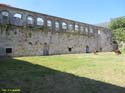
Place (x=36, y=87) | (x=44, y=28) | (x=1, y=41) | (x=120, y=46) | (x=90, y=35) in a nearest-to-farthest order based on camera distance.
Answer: (x=36, y=87), (x=1, y=41), (x=44, y=28), (x=90, y=35), (x=120, y=46)

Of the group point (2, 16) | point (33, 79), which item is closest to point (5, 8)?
point (2, 16)

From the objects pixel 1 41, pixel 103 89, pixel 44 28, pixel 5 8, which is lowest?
pixel 103 89

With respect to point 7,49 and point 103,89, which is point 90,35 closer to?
point 7,49

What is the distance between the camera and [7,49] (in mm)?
21719

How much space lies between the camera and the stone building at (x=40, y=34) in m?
22.1

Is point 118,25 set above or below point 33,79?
above

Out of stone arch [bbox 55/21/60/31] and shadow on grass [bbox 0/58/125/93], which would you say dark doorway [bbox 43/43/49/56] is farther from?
shadow on grass [bbox 0/58/125/93]

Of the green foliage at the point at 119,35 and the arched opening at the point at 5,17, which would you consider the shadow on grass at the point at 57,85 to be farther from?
the green foliage at the point at 119,35

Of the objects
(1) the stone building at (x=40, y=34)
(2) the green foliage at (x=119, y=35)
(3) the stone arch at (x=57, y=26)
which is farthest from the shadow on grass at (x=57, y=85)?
(2) the green foliage at (x=119, y=35)

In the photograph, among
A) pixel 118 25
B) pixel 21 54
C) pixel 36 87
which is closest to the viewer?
pixel 36 87

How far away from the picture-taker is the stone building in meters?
22.1

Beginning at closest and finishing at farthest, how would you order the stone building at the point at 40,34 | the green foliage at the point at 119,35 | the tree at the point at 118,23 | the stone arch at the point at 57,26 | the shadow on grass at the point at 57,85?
the shadow on grass at the point at 57,85
the stone building at the point at 40,34
the stone arch at the point at 57,26
the green foliage at the point at 119,35
the tree at the point at 118,23

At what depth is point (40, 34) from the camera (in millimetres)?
25359

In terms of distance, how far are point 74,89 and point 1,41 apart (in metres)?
15.2
